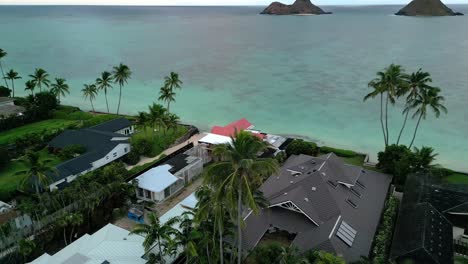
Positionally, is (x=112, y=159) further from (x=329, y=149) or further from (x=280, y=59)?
(x=280, y=59)

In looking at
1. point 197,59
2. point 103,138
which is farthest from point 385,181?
point 197,59

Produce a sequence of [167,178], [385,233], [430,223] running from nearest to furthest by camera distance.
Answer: [430,223], [385,233], [167,178]

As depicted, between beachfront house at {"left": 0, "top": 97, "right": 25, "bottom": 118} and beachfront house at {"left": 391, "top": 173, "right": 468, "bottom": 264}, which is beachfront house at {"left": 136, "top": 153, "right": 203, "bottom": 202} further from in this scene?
beachfront house at {"left": 0, "top": 97, "right": 25, "bottom": 118}

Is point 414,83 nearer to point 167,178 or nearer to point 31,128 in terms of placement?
point 167,178

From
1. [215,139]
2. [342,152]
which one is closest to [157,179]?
[215,139]

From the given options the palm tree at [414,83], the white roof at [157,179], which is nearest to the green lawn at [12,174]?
the white roof at [157,179]
